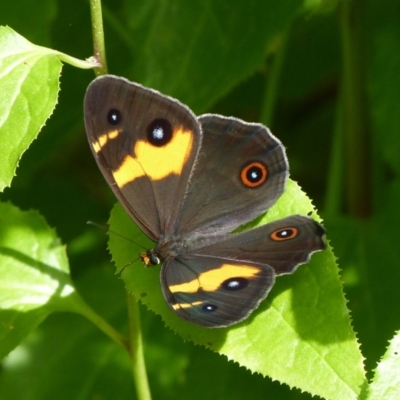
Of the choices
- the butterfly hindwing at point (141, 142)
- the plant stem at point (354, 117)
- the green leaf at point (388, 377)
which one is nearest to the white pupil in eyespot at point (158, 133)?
the butterfly hindwing at point (141, 142)

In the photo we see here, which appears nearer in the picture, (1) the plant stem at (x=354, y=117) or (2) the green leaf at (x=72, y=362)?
(2) the green leaf at (x=72, y=362)

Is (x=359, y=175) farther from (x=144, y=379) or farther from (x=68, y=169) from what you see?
(x=68, y=169)

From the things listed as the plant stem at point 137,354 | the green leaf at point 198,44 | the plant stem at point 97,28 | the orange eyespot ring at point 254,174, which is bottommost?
the plant stem at point 137,354

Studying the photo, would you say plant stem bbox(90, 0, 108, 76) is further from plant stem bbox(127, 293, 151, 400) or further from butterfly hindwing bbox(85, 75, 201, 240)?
plant stem bbox(127, 293, 151, 400)

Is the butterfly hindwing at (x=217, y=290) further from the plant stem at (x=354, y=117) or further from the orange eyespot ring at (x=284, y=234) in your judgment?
the plant stem at (x=354, y=117)

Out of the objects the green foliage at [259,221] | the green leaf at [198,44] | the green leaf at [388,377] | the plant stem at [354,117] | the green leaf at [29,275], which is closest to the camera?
the green leaf at [388,377]

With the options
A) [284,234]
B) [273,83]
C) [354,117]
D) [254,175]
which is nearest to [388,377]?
[284,234]

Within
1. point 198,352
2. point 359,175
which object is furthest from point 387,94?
point 198,352

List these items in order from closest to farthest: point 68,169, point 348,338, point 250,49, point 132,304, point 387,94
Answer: point 348,338 < point 132,304 < point 250,49 < point 387,94 < point 68,169
